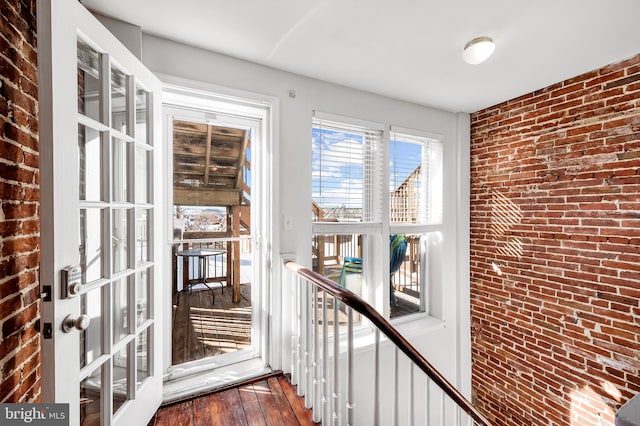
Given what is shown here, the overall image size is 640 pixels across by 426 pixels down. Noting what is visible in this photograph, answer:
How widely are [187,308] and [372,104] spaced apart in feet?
7.64

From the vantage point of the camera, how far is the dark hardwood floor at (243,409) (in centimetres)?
167

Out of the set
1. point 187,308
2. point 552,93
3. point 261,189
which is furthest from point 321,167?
point 552,93

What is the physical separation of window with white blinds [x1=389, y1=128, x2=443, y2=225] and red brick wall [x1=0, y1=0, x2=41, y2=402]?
2515 mm

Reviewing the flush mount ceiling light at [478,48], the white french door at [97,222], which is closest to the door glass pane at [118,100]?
the white french door at [97,222]

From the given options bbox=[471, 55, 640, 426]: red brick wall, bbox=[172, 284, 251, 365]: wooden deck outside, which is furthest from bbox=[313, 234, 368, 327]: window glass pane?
bbox=[471, 55, 640, 426]: red brick wall

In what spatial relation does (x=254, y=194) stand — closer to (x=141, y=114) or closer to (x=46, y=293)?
(x=141, y=114)

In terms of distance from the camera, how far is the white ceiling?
5.18 feet

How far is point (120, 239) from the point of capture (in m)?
1.42

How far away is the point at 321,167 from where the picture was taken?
8.20ft

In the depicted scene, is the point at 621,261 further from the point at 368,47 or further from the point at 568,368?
the point at 368,47

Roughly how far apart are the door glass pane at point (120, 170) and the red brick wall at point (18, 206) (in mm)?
306

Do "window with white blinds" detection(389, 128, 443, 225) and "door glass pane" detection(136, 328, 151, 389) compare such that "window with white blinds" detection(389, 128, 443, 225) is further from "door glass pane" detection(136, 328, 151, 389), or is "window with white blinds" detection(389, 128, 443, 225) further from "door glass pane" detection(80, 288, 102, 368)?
"door glass pane" detection(80, 288, 102, 368)

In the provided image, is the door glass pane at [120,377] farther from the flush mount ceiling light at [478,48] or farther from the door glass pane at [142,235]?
the flush mount ceiling light at [478,48]

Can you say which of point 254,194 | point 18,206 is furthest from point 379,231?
point 18,206
